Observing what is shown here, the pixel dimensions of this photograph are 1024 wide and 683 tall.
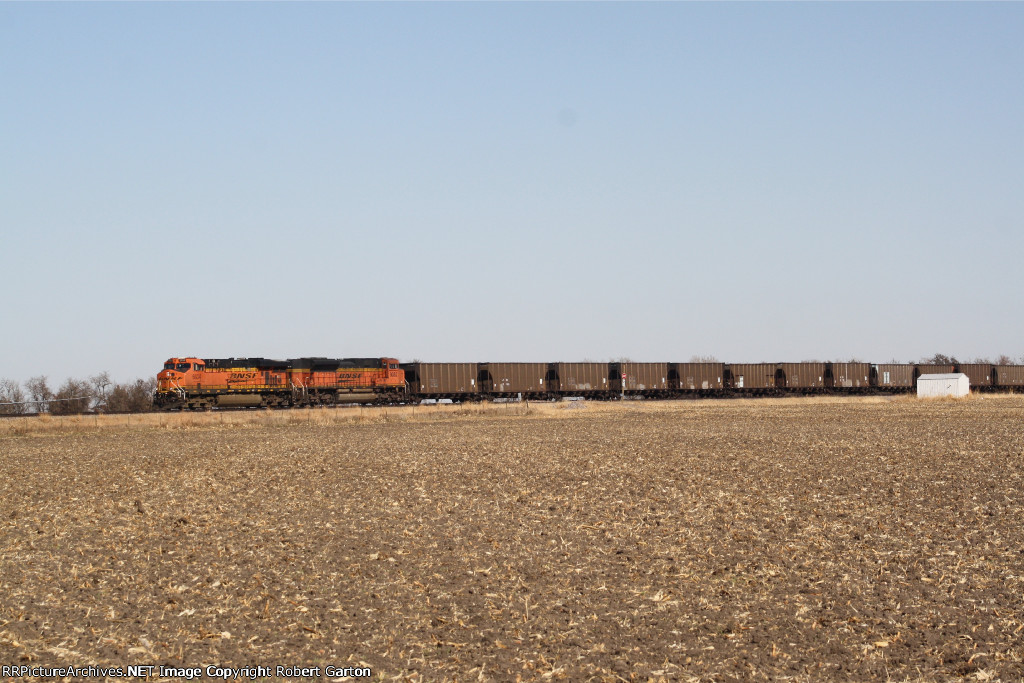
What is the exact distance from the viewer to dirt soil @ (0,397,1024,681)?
902 centimetres

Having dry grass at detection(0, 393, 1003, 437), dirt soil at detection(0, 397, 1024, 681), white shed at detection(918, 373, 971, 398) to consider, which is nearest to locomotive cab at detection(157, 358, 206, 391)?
dry grass at detection(0, 393, 1003, 437)

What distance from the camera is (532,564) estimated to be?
479 inches

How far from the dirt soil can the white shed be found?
43340 mm

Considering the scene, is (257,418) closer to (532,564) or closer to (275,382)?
(275,382)

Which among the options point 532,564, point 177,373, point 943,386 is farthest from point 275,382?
point 943,386

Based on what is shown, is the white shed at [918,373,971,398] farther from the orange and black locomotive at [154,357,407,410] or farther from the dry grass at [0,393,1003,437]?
the orange and black locomotive at [154,357,407,410]

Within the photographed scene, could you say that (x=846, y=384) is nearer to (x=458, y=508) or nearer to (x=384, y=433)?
(x=384, y=433)

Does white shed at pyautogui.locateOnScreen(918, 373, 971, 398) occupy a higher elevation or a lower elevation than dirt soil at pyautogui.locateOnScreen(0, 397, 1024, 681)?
higher

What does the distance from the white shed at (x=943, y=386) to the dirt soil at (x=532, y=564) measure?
142 feet

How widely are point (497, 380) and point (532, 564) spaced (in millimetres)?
49581

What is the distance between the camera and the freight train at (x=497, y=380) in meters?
52.1

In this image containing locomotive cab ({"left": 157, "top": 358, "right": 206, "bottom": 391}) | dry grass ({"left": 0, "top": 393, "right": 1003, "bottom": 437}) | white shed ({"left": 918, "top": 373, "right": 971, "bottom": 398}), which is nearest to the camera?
dry grass ({"left": 0, "top": 393, "right": 1003, "bottom": 437})

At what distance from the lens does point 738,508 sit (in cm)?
1533

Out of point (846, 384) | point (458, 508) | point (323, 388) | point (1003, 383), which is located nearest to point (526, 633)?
point (458, 508)
